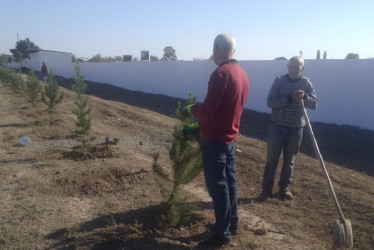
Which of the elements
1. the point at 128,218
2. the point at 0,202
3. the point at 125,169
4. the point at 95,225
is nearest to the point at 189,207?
the point at 128,218

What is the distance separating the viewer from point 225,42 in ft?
10.2

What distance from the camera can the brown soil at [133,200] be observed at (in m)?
3.54

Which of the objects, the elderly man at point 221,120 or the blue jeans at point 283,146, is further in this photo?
the blue jeans at point 283,146

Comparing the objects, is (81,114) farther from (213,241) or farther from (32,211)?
(213,241)

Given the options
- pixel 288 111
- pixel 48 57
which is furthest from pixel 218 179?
pixel 48 57

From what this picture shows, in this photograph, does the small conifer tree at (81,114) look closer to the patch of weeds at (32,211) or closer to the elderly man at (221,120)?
the patch of weeds at (32,211)

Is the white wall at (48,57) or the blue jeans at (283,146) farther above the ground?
the white wall at (48,57)

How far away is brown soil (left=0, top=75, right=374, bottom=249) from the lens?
3541 millimetres

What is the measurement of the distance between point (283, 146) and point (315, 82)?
823 cm

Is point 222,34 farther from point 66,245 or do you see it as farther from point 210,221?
point 66,245

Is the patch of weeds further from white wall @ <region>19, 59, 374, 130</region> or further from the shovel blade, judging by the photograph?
white wall @ <region>19, 59, 374, 130</region>

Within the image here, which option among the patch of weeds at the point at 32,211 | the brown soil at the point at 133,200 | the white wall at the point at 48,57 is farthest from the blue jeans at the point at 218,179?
the white wall at the point at 48,57

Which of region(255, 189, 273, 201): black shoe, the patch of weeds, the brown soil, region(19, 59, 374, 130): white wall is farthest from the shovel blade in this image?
region(19, 59, 374, 130): white wall

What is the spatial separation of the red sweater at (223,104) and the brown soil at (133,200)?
1.06m
